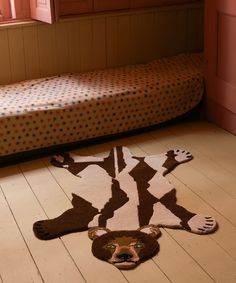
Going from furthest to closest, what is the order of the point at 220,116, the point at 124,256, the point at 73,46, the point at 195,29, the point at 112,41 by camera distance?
the point at 195,29
the point at 112,41
the point at 73,46
the point at 220,116
the point at 124,256

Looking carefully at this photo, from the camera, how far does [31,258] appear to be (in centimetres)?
206

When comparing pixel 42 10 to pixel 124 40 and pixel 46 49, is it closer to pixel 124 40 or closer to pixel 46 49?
pixel 46 49

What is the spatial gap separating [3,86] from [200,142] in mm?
1374

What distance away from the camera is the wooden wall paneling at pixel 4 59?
334 cm

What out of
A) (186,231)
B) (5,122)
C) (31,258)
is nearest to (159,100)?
(5,122)

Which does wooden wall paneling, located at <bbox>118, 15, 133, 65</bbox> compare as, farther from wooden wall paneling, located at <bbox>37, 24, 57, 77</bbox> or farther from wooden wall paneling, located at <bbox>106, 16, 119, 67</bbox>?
wooden wall paneling, located at <bbox>37, 24, 57, 77</bbox>

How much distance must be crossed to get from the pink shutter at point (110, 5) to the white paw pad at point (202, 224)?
6.32ft

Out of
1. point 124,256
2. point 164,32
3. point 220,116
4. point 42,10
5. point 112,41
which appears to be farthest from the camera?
point 164,32

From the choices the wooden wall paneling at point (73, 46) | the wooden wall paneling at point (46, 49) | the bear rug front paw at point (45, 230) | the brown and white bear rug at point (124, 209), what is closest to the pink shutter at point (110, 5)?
the wooden wall paneling at point (73, 46)

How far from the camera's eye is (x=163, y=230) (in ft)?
7.29

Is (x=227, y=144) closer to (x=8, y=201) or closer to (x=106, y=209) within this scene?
(x=106, y=209)

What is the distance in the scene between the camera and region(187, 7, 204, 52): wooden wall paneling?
3889 mm

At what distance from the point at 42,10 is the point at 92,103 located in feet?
2.41

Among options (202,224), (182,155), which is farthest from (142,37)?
(202,224)
